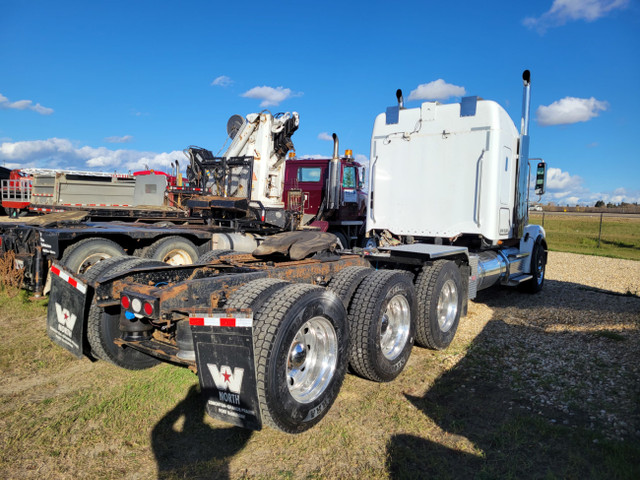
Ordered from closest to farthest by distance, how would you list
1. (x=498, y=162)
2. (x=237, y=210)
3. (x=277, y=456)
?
1. (x=277, y=456)
2. (x=498, y=162)
3. (x=237, y=210)

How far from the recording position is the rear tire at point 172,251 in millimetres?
7777

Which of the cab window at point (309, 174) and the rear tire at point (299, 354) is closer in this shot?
the rear tire at point (299, 354)

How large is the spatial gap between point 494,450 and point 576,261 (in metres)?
14.2

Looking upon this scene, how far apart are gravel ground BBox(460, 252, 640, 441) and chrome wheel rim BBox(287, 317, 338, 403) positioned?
1.73 metres

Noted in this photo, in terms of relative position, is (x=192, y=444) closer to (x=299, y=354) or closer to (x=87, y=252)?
(x=299, y=354)

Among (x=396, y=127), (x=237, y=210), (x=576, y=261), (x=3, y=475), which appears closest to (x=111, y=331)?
(x=3, y=475)

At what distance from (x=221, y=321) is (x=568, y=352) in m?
4.51

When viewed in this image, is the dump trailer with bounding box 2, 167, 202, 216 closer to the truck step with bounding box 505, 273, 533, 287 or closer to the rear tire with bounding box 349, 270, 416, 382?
the rear tire with bounding box 349, 270, 416, 382

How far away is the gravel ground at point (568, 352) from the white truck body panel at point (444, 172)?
142 centimetres

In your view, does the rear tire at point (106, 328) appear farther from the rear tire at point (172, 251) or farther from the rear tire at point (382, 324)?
the rear tire at point (172, 251)

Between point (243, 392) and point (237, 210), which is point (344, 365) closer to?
point (243, 392)

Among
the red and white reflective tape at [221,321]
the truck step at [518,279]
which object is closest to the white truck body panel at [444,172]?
the truck step at [518,279]

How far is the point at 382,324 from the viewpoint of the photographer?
181 inches

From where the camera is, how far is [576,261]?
15.2 meters
